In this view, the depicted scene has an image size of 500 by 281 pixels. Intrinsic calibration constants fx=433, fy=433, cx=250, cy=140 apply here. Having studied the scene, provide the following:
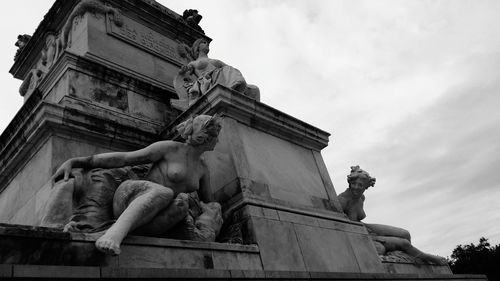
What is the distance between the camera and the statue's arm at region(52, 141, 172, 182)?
4.58 meters

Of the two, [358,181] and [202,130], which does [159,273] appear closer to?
[202,130]

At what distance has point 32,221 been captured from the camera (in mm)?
5324

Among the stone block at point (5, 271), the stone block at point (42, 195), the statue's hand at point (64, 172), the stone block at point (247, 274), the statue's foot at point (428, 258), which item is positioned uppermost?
the stone block at point (42, 195)

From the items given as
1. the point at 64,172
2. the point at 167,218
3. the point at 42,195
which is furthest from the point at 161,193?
the point at 42,195

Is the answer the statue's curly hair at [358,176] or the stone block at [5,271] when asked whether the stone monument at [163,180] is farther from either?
the statue's curly hair at [358,176]

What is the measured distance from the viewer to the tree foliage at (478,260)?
3925 cm

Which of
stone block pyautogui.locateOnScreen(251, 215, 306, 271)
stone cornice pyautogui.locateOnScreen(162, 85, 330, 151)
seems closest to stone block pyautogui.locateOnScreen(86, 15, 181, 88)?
stone cornice pyautogui.locateOnScreen(162, 85, 330, 151)

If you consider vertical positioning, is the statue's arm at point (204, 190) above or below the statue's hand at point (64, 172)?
below

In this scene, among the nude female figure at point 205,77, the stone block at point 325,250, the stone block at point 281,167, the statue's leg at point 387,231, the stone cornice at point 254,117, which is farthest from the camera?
the statue's leg at point 387,231

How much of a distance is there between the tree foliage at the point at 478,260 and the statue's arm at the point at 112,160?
1614 inches

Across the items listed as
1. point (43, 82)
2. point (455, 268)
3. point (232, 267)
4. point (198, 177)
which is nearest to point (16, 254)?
point (232, 267)

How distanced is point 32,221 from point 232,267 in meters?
2.70

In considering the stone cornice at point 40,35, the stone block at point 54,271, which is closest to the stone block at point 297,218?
the stone block at point 54,271

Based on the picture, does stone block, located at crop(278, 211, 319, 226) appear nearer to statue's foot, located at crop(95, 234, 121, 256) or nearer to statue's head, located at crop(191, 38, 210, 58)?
statue's foot, located at crop(95, 234, 121, 256)
